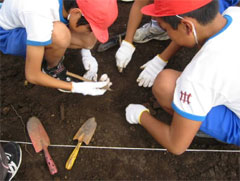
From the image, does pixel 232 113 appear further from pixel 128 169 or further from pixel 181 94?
pixel 128 169

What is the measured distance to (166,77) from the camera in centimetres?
175

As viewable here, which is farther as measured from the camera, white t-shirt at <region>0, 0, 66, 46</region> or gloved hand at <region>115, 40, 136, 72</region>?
gloved hand at <region>115, 40, 136, 72</region>

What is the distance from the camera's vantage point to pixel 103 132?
6.83ft

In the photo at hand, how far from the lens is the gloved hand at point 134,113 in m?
1.96

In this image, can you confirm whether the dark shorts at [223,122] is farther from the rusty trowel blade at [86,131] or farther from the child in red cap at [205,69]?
the rusty trowel blade at [86,131]

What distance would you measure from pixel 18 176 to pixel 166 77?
57.9 inches

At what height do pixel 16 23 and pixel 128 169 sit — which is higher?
pixel 16 23

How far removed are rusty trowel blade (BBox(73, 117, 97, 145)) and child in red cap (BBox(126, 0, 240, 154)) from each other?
0.77 m

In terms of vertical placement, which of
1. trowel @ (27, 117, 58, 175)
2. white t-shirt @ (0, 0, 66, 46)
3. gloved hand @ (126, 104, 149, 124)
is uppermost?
white t-shirt @ (0, 0, 66, 46)

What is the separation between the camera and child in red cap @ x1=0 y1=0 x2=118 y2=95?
161 centimetres

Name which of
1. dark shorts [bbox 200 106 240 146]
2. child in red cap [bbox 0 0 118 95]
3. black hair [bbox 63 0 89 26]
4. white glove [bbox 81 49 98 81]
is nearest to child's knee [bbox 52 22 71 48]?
child in red cap [bbox 0 0 118 95]

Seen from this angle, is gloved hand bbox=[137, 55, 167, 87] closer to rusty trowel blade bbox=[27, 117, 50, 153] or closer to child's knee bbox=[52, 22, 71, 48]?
child's knee bbox=[52, 22, 71, 48]

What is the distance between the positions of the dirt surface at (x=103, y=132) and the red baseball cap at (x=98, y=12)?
766 millimetres

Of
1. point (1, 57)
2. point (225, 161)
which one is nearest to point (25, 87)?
point (1, 57)
